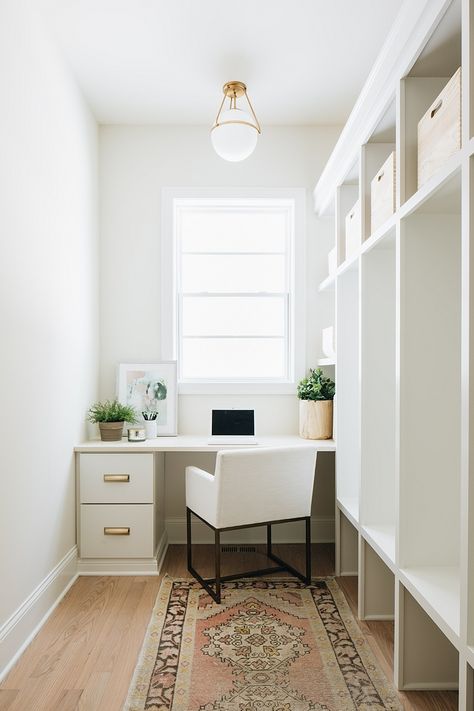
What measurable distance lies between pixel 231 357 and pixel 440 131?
2328mm

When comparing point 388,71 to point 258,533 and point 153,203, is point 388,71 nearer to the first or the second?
point 153,203

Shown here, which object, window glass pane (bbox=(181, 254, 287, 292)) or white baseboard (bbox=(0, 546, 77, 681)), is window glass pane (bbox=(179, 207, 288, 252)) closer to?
window glass pane (bbox=(181, 254, 287, 292))

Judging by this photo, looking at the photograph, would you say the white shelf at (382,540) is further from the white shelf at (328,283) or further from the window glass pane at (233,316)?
the window glass pane at (233,316)

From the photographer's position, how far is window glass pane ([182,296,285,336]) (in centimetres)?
374

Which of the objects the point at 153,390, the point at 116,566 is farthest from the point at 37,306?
the point at 116,566

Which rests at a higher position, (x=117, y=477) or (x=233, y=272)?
(x=233, y=272)

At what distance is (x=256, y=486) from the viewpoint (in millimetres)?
2631

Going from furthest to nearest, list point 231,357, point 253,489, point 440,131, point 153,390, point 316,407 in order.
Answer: point 231,357 → point 153,390 → point 316,407 → point 253,489 → point 440,131

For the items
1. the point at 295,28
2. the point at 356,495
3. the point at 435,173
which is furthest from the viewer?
the point at 356,495

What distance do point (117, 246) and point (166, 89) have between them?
3.37 feet

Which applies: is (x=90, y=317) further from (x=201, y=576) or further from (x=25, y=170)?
(x=201, y=576)

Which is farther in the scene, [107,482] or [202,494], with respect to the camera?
[107,482]

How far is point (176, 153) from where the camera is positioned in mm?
3629

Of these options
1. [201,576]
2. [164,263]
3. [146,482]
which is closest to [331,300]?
[164,263]
